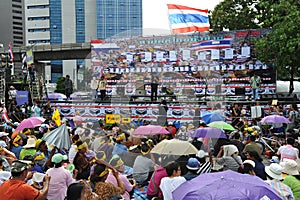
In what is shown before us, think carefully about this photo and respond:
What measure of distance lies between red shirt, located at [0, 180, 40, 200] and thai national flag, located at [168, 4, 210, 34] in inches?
392

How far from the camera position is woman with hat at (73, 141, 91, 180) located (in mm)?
5914

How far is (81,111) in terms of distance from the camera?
16.0m

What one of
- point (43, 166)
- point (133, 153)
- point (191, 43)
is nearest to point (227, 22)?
point (191, 43)

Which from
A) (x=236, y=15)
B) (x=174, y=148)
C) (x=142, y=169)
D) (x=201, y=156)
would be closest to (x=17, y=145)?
(x=142, y=169)

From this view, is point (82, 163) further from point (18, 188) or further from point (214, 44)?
point (214, 44)

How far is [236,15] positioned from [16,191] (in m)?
19.2

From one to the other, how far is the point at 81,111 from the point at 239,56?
884 cm

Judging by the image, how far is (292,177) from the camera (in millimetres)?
4828

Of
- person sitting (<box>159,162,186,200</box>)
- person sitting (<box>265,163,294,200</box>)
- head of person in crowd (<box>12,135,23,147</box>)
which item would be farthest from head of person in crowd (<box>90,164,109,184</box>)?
head of person in crowd (<box>12,135,23,147</box>)

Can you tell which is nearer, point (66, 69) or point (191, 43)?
point (191, 43)

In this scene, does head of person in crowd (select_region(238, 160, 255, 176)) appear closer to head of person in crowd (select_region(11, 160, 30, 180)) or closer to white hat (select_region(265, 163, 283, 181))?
white hat (select_region(265, 163, 283, 181))

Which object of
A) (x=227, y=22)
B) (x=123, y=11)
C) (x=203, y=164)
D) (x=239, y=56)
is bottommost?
(x=203, y=164)

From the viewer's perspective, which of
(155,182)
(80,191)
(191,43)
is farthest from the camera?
(191,43)

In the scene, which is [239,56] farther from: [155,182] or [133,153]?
[155,182]
